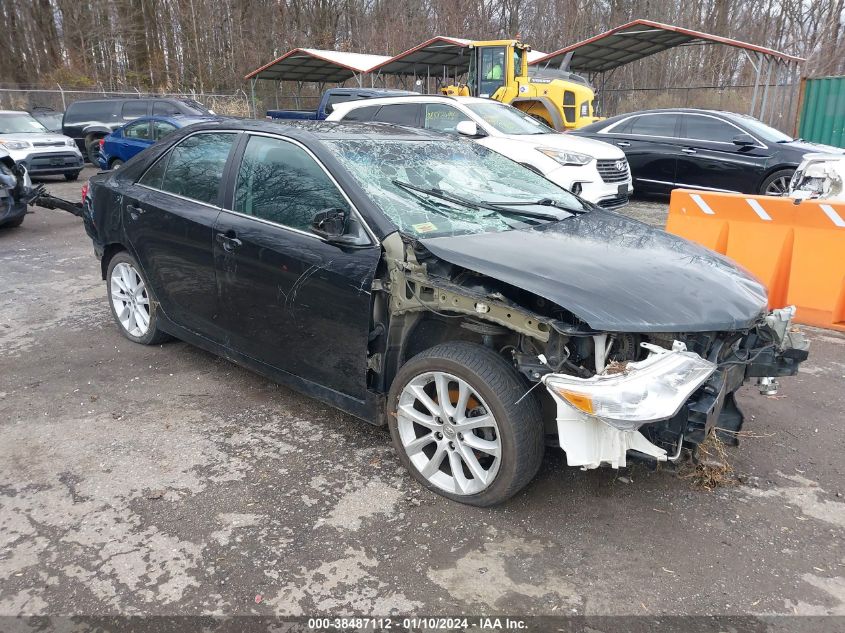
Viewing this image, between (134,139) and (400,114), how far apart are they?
5.96 m

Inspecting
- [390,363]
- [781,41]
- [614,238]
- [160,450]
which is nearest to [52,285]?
[160,450]

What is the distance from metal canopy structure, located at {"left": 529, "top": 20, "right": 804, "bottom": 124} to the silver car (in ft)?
46.6

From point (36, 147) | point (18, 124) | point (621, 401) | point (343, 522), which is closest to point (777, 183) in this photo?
point (621, 401)

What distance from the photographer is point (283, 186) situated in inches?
143

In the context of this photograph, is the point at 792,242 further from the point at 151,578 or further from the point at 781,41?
the point at 781,41

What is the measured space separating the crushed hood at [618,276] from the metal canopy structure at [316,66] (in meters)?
20.9

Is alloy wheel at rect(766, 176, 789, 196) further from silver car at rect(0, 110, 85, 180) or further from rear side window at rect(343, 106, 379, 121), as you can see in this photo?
silver car at rect(0, 110, 85, 180)

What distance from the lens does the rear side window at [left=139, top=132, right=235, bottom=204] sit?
13.2 feet

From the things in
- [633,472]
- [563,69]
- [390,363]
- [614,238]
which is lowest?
[633,472]

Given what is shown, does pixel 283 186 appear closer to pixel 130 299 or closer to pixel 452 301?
pixel 452 301

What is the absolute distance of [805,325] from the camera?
18.2 feet

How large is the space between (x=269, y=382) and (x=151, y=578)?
1.90 meters

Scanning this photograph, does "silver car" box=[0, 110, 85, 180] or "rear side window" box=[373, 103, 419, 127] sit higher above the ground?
"rear side window" box=[373, 103, 419, 127]

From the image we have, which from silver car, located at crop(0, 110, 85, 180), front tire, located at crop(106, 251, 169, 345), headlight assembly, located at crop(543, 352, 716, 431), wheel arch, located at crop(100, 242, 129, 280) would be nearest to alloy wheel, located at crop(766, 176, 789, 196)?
headlight assembly, located at crop(543, 352, 716, 431)
